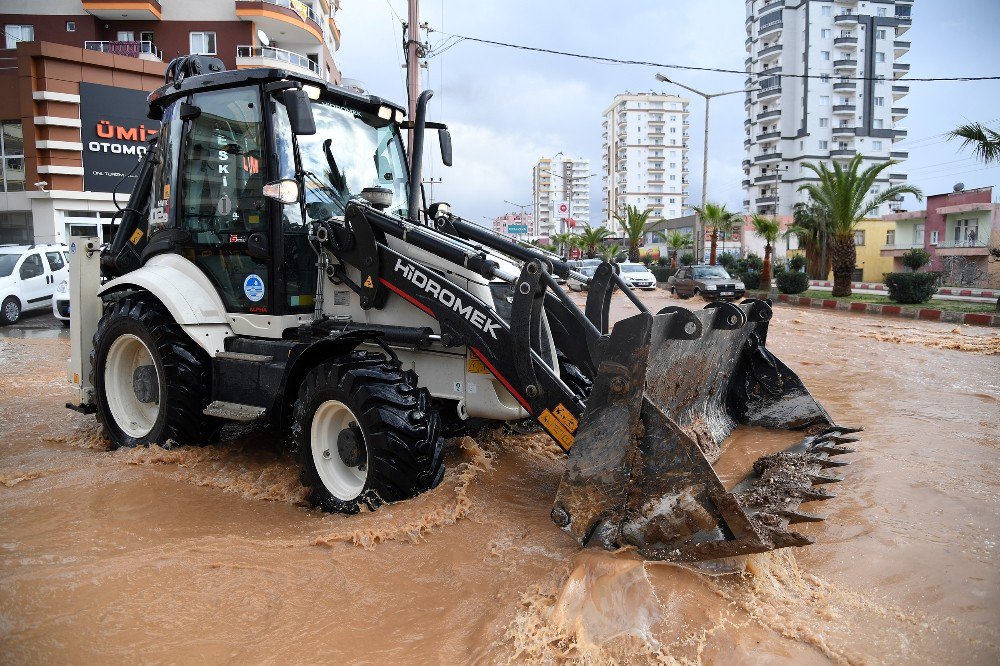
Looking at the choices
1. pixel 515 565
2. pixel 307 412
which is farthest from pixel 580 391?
pixel 307 412

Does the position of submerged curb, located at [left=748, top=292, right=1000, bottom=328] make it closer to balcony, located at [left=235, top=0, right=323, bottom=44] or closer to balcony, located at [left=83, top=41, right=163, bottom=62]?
balcony, located at [left=235, top=0, right=323, bottom=44]

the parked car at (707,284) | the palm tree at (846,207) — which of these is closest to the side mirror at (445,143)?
the parked car at (707,284)

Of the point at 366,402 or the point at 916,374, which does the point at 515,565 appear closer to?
the point at 366,402

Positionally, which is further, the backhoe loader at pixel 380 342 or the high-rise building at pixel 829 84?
the high-rise building at pixel 829 84

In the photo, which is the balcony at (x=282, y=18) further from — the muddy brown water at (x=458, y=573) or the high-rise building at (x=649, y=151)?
the high-rise building at (x=649, y=151)

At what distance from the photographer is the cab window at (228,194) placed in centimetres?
522

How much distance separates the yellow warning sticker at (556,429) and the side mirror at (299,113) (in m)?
2.35

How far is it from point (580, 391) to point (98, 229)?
2657 centimetres

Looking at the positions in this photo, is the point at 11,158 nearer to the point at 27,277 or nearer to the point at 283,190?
the point at 27,277

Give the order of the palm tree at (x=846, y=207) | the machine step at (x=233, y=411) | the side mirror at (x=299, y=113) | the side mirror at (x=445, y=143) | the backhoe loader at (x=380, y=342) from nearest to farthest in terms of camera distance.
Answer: the backhoe loader at (x=380, y=342), the side mirror at (x=299, y=113), the machine step at (x=233, y=411), the side mirror at (x=445, y=143), the palm tree at (x=846, y=207)

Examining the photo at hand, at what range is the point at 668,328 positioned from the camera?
3957 millimetres

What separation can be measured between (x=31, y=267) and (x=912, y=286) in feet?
78.3

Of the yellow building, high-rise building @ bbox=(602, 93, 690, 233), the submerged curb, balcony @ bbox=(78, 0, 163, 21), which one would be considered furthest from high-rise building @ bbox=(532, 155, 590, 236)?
the submerged curb

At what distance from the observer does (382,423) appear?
4.16 metres
